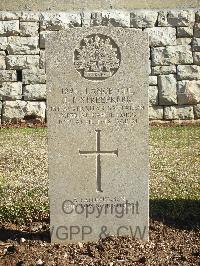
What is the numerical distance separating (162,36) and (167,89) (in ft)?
3.21

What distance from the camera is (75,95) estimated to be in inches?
153

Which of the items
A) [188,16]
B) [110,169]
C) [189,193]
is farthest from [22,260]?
[188,16]

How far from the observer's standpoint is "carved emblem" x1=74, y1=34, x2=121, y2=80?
12.6 feet

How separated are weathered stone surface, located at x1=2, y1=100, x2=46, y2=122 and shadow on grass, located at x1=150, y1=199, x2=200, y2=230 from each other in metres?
4.94

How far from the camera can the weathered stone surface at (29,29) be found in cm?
943

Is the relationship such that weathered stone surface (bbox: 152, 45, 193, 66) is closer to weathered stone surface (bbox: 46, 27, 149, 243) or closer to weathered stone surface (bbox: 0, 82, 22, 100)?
weathered stone surface (bbox: 0, 82, 22, 100)

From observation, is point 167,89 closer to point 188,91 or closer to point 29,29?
point 188,91

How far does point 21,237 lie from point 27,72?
5653mm

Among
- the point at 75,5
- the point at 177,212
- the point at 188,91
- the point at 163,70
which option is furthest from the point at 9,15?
the point at 177,212

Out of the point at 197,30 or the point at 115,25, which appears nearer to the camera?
the point at 115,25

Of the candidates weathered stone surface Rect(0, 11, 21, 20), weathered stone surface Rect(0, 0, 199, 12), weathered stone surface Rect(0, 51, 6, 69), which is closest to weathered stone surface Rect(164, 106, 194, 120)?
weathered stone surface Rect(0, 0, 199, 12)

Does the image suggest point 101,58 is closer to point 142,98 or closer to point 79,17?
point 142,98

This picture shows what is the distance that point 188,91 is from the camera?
9672mm

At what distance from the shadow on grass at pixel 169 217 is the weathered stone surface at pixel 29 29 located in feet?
17.5
